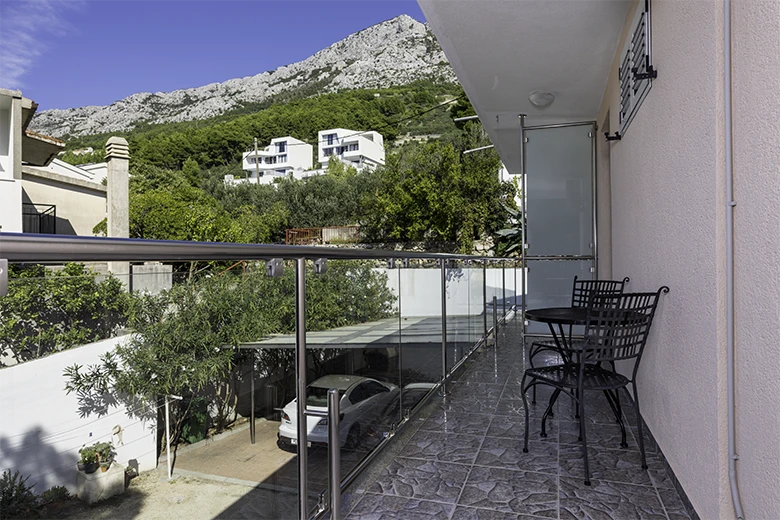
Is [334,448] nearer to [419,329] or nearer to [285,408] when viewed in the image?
[285,408]

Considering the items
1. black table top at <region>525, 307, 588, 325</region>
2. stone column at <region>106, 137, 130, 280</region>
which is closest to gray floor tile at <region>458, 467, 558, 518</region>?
black table top at <region>525, 307, 588, 325</region>

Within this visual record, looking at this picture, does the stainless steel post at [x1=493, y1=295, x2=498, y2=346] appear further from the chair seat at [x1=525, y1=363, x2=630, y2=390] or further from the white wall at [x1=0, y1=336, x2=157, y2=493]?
the white wall at [x1=0, y1=336, x2=157, y2=493]

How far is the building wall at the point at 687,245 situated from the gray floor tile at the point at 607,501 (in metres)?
0.18

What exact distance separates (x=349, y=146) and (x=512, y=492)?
165 ft

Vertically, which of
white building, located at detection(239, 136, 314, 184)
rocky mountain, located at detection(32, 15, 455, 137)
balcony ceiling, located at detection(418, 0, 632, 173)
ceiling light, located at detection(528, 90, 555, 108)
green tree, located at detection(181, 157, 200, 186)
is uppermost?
rocky mountain, located at detection(32, 15, 455, 137)

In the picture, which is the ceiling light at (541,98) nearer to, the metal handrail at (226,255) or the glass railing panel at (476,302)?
the glass railing panel at (476,302)

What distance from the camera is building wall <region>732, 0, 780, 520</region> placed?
144 cm

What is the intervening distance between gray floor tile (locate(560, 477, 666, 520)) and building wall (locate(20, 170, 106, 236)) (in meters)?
17.7

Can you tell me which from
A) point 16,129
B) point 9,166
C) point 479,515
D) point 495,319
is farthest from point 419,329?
point 16,129

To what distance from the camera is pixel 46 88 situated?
69062 mm

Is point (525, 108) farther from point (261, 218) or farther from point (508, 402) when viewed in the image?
point (261, 218)

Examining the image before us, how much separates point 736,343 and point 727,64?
946 mm

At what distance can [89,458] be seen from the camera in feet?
3.43

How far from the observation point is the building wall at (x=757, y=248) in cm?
144
